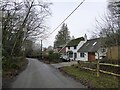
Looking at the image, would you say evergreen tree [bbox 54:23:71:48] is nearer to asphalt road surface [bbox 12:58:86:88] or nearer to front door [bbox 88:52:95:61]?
front door [bbox 88:52:95:61]

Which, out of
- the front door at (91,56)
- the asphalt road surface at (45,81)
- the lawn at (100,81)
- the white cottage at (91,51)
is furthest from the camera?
the front door at (91,56)

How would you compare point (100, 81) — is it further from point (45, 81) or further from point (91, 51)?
point (91, 51)

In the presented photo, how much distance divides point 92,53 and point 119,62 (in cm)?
4008

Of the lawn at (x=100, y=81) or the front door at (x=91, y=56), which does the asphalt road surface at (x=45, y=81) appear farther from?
the front door at (x=91, y=56)

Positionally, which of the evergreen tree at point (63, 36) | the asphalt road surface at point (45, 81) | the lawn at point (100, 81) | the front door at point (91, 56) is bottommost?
the asphalt road surface at point (45, 81)

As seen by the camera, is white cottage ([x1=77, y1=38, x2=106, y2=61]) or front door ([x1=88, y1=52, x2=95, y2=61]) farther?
front door ([x1=88, y1=52, x2=95, y2=61])

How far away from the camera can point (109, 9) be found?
129 ft

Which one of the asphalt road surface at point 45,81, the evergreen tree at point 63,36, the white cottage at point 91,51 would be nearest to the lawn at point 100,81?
the asphalt road surface at point 45,81

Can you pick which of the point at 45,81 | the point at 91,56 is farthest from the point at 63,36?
the point at 45,81

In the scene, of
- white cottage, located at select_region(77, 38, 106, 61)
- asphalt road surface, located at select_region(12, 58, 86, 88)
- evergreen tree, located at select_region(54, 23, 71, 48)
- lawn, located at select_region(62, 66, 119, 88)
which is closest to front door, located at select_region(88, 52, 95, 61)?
white cottage, located at select_region(77, 38, 106, 61)

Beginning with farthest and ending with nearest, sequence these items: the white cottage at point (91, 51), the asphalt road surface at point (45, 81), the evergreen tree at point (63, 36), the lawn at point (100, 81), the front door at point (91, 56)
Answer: the evergreen tree at point (63, 36), the front door at point (91, 56), the white cottage at point (91, 51), the asphalt road surface at point (45, 81), the lawn at point (100, 81)

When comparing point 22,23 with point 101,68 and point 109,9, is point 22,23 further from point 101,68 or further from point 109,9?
point 101,68

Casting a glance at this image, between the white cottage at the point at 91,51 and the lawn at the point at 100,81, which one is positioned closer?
the lawn at the point at 100,81

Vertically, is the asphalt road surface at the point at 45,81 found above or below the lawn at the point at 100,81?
below
